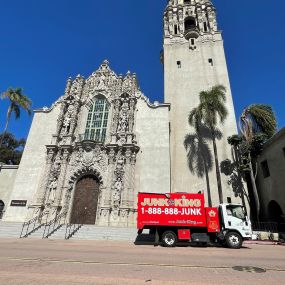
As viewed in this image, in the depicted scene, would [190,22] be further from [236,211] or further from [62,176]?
[236,211]

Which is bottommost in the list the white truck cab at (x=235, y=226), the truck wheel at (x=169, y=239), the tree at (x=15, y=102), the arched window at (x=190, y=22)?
the truck wheel at (x=169, y=239)

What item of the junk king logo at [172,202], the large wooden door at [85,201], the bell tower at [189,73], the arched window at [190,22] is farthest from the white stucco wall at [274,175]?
the arched window at [190,22]

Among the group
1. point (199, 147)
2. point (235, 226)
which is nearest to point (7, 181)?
point (199, 147)

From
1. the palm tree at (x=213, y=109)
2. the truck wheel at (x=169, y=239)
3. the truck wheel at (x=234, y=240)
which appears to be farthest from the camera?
the palm tree at (x=213, y=109)

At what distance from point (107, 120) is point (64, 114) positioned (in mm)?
5876

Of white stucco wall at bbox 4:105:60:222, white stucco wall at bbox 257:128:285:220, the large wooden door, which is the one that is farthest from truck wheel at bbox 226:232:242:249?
white stucco wall at bbox 4:105:60:222

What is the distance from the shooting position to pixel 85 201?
22969 millimetres

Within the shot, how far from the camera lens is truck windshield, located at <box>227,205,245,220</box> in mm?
13867

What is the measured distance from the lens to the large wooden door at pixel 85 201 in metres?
22.0

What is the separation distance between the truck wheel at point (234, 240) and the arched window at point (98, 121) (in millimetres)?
17228

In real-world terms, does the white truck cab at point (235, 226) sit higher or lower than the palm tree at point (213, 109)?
lower

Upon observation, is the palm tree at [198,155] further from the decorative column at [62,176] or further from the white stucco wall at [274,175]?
the decorative column at [62,176]

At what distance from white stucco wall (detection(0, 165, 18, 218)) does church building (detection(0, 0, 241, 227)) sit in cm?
12

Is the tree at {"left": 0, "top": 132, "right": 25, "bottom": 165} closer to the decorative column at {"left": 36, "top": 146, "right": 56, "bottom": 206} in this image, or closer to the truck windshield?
the decorative column at {"left": 36, "top": 146, "right": 56, "bottom": 206}
